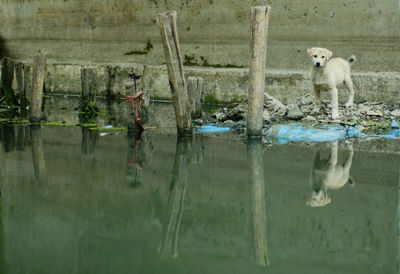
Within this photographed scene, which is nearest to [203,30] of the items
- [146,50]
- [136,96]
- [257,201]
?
[146,50]

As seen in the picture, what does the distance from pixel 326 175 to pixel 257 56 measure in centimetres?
251

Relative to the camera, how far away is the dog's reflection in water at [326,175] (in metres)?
6.35

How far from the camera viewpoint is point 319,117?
421 inches

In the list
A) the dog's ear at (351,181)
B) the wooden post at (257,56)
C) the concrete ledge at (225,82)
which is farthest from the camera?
the concrete ledge at (225,82)

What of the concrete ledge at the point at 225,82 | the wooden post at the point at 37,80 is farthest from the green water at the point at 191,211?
the concrete ledge at the point at 225,82

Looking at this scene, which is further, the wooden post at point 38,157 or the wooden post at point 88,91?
the wooden post at point 88,91

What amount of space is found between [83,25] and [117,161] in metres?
10.2

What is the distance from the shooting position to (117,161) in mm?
8172

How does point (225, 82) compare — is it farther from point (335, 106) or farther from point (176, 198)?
point (176, 198)

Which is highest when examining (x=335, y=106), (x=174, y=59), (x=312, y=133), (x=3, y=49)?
(x=3, y=49)

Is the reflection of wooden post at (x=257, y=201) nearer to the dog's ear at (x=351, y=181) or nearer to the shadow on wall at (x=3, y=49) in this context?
the dog's ear at (x=351, y=181)

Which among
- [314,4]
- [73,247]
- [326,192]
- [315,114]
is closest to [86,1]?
[314,4]

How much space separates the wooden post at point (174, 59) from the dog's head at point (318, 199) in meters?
3.45

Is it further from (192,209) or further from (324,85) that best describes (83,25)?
(192,209)
